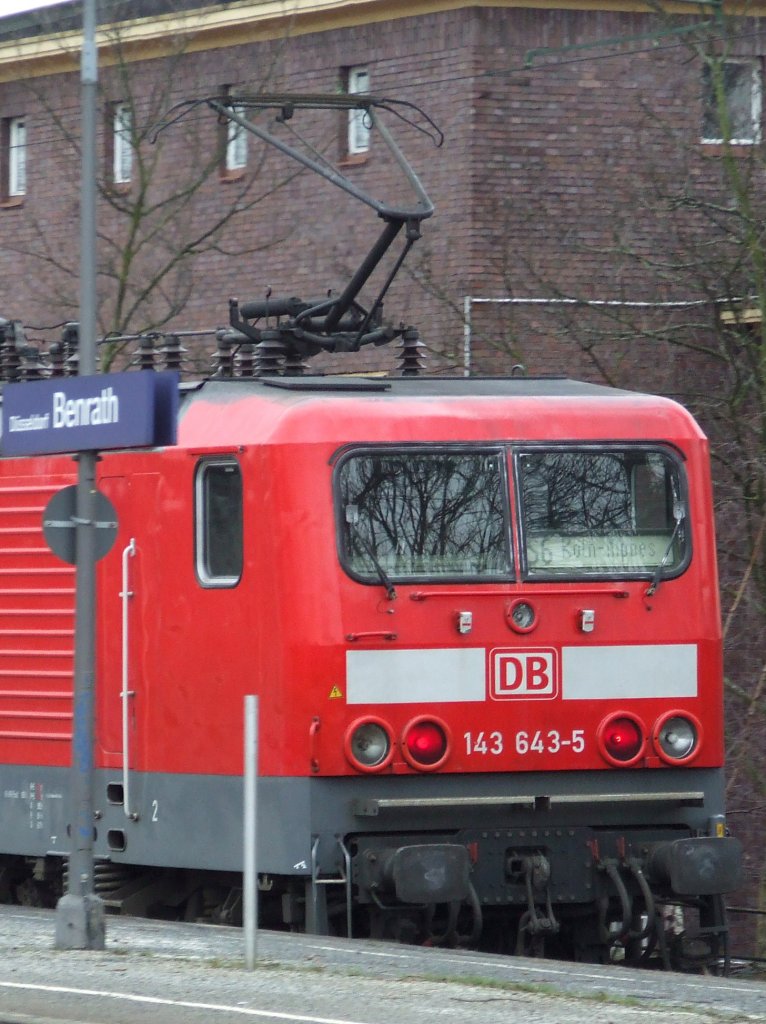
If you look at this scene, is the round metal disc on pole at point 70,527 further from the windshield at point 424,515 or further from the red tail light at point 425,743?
the red tail light at point 425,743

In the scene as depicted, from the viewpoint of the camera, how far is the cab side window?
11.6m

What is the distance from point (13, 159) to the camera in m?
26.3

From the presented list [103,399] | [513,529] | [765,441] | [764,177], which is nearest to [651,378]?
[764,177]

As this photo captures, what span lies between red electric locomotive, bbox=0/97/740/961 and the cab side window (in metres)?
0.01

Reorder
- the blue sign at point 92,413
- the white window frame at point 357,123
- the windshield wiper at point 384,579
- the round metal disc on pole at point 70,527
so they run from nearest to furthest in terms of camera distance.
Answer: the blue sign at point 92,413, the round metal disc on pole at point 70,527, the windshield wiper at point 384,579, the white window frame at point 357,123

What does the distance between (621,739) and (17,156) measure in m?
16.2

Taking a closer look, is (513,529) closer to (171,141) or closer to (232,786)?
(232,786)

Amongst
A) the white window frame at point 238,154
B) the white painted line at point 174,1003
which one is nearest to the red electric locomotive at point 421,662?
the white painted line at point 174,1003

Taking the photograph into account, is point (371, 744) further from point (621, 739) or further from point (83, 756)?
point (83, 756)

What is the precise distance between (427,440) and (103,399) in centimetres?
188

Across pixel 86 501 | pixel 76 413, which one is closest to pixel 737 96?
pixel 76 413

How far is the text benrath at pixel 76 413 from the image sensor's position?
10.5m

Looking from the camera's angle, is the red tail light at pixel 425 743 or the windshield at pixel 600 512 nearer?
the red tail light at pixel 425 743

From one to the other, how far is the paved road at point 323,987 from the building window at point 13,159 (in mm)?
16225
